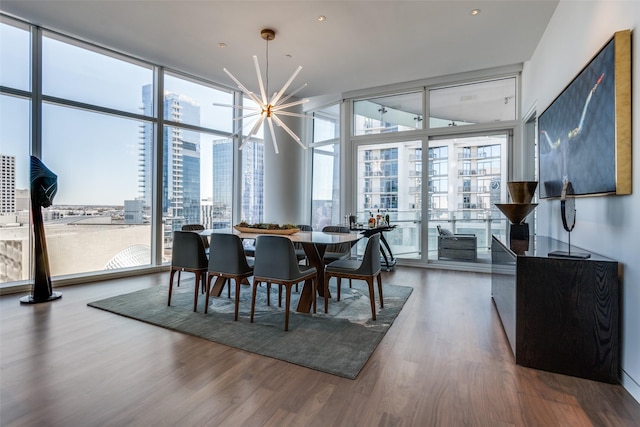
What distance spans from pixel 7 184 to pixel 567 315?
19.0ft

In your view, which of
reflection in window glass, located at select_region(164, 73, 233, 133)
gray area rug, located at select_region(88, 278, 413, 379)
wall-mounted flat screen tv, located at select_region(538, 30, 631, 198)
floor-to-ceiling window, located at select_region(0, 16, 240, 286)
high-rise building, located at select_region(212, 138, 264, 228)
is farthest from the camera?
high-rise building, located at select_region(212, 138, 264, 228)

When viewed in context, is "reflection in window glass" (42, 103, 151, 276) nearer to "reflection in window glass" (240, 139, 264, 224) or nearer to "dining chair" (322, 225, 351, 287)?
"reflection in window glass" (240, 139, 264, 224)

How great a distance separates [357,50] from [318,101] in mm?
2482

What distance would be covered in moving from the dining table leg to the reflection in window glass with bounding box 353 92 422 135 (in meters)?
3.43

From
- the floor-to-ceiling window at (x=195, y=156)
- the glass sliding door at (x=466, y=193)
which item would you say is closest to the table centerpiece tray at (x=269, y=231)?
the floor-to-ceiling window at (x=195, y=156)

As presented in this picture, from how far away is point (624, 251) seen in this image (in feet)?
6.31

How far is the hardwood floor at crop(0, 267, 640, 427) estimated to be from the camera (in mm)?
1639

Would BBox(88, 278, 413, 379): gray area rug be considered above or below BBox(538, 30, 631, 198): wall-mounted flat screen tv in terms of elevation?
below

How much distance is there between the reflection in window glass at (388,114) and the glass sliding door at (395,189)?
1.01 feet

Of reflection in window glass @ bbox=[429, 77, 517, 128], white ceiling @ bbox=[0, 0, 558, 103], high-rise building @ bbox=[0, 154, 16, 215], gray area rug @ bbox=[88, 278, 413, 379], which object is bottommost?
gray area rug @ bbox=[88, 278, 413, 379]

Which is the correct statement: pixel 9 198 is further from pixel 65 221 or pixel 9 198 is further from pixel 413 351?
pixel 413 351

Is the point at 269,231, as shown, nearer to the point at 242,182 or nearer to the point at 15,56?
the point at 242,182

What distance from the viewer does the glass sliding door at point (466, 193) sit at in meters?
5.21

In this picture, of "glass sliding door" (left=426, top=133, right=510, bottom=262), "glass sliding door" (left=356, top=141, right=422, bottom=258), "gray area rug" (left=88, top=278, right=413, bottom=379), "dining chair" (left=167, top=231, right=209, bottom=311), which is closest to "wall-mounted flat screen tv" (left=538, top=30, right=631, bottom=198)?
"gray area rug" (left=88, top=278, right=413, bottom=379)
